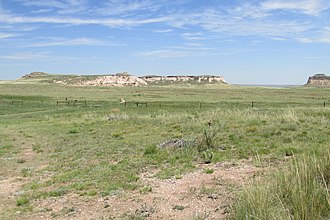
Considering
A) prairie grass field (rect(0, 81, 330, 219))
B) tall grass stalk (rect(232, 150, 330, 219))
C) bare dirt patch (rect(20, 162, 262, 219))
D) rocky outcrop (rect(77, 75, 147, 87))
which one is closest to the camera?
tall grass stalk (rect(232, 150, 330, 219))

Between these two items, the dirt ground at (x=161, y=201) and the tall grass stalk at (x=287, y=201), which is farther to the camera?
the dirt ground at (x=161, y=201)

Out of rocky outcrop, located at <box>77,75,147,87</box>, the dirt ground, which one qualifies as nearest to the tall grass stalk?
the dirt ground

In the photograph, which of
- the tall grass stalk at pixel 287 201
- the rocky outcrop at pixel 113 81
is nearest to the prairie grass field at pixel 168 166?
the tall grass stalk at pixel 287 201

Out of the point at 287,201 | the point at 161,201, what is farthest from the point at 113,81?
the point at 287,201

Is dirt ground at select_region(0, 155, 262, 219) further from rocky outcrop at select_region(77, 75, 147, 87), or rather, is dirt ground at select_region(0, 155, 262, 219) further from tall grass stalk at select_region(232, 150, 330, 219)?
rocky outcrop at select_region(77, 75, 147, 87)

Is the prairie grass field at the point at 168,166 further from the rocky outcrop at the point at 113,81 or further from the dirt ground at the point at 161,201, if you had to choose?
the rocky outcrop at the point at 113,81

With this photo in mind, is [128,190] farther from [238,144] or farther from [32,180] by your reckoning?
[238,144]

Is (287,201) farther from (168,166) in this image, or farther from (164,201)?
(168,166)

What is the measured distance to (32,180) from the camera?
11.3 meters

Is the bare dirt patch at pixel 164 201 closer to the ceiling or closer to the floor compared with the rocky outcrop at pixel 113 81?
closer to the floor

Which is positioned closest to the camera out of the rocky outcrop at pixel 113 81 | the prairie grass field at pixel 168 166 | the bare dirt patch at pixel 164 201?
the prairie grass field at pixel 168 166

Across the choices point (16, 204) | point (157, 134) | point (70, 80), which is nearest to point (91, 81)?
point (70, 80)

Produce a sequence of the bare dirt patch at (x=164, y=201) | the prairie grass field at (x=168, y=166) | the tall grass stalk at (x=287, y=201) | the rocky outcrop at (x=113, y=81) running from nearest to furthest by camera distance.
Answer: the tall grass stalk at (x=287, y=201), the prairie grass field at (x=168, y=166), the bare dirt patch at (x=164, y=201), the rocky outcrop at (x=113, y=81)

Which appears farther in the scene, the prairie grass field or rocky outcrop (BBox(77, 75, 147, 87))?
rocky outcrop (BBox(77, 75, 147, 87))
